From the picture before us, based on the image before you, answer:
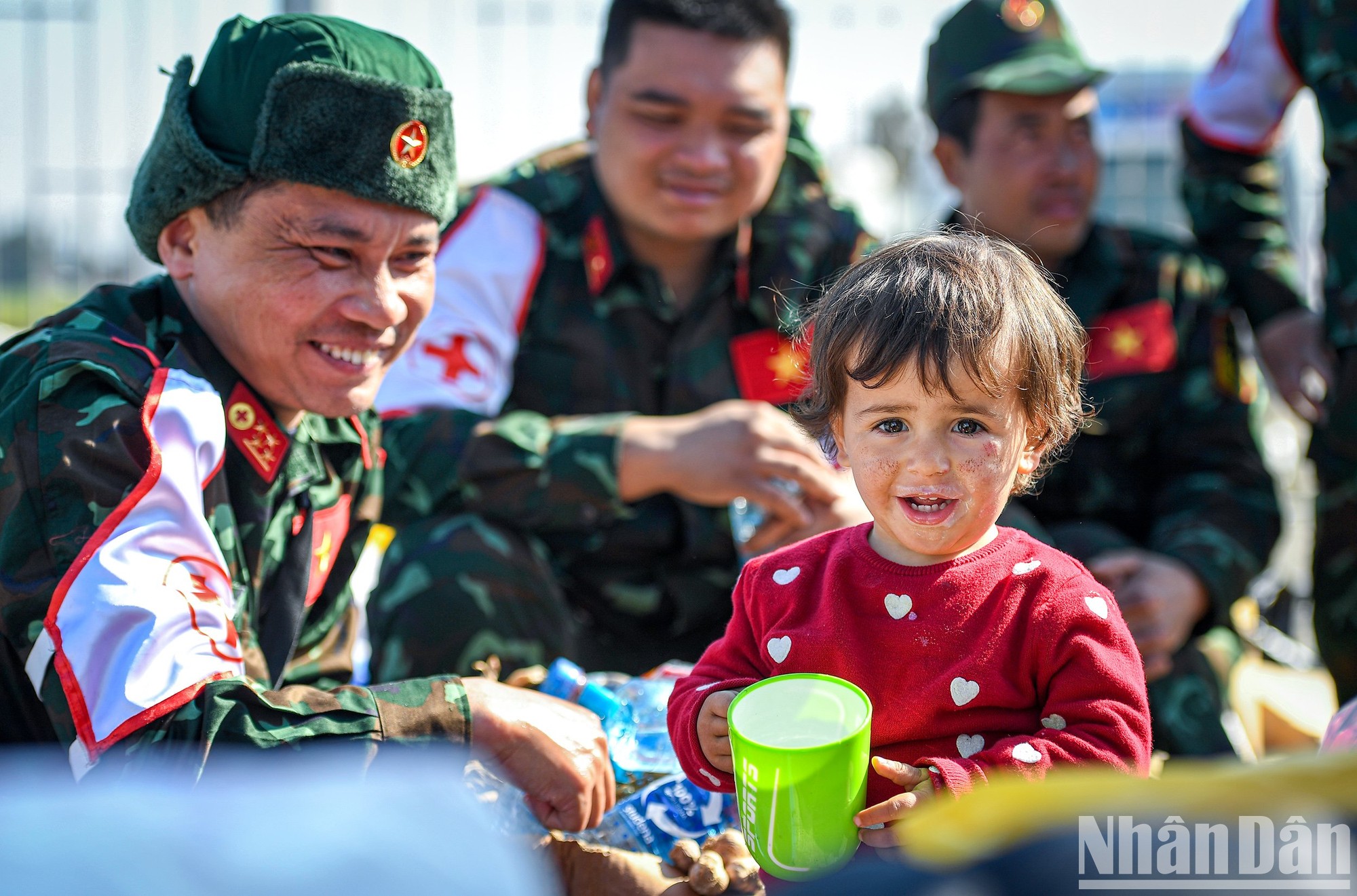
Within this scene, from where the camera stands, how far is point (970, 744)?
151 cm

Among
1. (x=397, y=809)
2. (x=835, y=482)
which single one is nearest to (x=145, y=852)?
(x=397, y=809)

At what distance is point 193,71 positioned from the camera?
202 cm

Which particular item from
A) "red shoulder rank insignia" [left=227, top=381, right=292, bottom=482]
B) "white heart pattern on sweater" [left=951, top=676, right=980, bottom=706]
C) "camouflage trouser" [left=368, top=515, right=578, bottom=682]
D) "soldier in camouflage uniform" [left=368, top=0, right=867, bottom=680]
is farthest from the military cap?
"white heart pattern on sweater" [left=951, top=676, right=980, bottom=706]

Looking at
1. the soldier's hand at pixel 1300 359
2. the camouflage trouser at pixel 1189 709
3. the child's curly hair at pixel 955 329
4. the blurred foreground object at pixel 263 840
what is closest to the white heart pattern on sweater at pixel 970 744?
the child's curly hair at pixel 955 329

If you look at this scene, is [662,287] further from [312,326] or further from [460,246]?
[312,326]

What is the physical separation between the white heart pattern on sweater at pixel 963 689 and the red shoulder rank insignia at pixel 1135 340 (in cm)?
195

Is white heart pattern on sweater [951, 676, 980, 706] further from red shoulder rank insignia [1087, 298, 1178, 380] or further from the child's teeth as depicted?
red shoulder rank insignia [1087, 298, 1178, 380]

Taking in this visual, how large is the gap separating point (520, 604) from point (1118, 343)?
170 cm

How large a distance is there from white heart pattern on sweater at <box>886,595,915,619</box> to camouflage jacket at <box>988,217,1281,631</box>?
1.70 metres

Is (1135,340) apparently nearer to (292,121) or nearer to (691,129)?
(691,129)

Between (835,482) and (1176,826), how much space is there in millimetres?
1840

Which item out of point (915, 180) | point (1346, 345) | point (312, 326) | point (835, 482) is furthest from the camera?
point (915, 180)

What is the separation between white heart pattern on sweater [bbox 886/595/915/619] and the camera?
1.54 metres

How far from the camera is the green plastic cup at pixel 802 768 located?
1340mm
